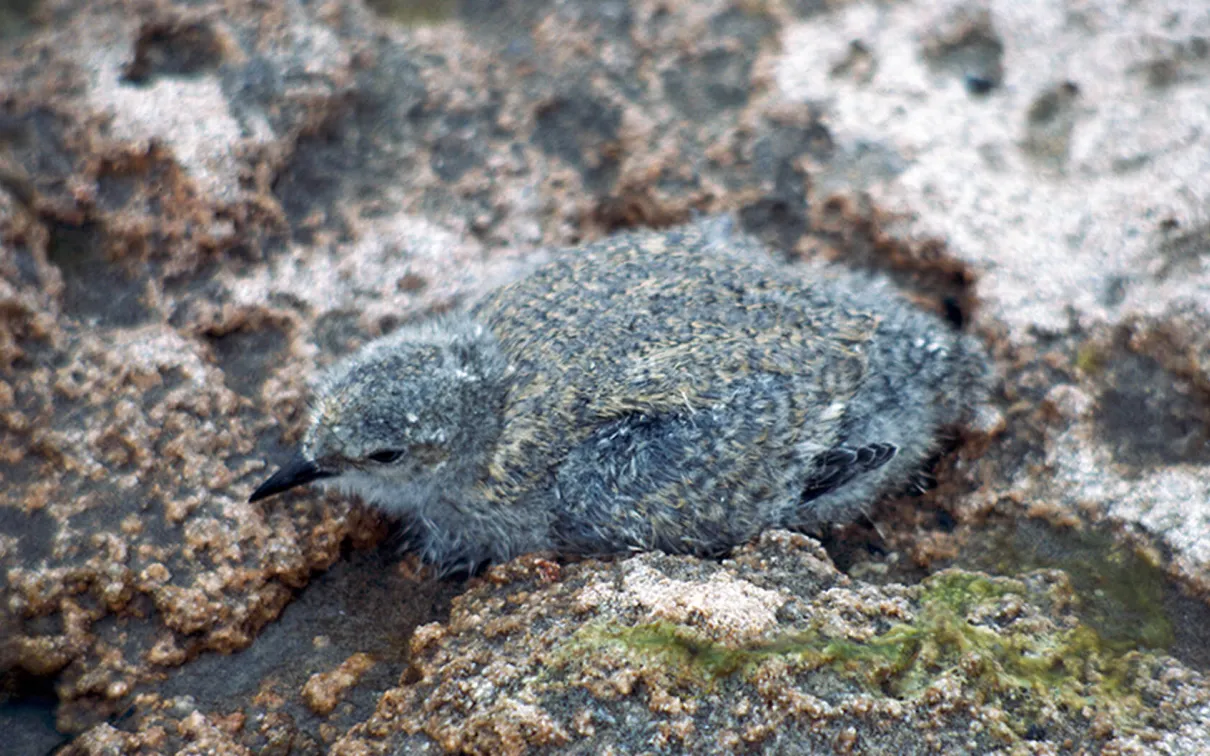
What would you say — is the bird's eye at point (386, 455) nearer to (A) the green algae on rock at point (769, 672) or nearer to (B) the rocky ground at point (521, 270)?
(B) the rocky ground at point (521, 270)

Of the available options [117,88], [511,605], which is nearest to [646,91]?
[117,88]

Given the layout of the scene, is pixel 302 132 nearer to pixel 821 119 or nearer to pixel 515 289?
pixel 515 289

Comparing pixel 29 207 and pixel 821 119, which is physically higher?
pixel 821 119

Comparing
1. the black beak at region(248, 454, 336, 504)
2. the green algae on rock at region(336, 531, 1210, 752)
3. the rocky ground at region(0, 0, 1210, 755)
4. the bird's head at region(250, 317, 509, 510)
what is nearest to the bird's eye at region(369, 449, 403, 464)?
the bird's head at region(250, 317, 509, 510)

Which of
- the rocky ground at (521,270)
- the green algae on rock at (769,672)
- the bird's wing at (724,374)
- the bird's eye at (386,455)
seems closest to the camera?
the green algae on rock at (769,672)

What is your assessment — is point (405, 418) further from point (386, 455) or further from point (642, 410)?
point (642, 410)

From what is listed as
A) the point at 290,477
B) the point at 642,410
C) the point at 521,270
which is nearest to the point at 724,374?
the point at 642,410

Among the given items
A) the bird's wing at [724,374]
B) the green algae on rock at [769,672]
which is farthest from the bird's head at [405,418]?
the green algae on rock at [769,672]

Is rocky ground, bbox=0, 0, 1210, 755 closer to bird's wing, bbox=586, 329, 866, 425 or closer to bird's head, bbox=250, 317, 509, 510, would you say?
bird's head, bbox=250, 317, 509, 510
